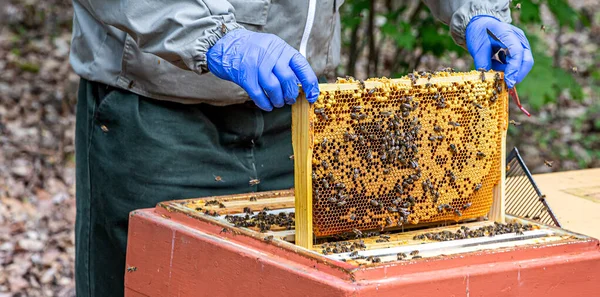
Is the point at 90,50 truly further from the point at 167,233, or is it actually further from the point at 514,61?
the point at 514,61

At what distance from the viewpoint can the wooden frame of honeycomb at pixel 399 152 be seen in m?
2.36

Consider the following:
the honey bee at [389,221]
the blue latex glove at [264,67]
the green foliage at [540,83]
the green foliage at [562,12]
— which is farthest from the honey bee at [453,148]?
the green foliage at [562,12]

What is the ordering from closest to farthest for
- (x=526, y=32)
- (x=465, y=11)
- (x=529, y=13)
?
(x=465, y=11)
(x=529, y=13)
(x=526, y=32)

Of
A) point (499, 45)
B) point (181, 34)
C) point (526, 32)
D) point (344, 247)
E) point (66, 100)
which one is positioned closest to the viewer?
point (344, 247)

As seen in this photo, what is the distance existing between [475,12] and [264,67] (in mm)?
1252

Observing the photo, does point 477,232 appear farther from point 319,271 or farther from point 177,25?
point 177,25

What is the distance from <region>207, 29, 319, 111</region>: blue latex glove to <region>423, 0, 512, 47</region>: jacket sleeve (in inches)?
44.1

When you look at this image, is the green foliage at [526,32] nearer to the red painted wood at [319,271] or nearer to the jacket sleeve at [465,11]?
the jacket sleeve at [465,11]

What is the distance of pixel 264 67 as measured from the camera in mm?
2430

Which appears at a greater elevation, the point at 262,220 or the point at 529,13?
the point at 529,13

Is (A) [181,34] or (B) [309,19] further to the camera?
(B) [309,19]

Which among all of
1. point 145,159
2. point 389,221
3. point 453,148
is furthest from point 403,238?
point 145,159

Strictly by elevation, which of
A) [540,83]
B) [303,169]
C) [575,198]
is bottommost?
[575,198]

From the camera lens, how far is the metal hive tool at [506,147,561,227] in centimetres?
308
